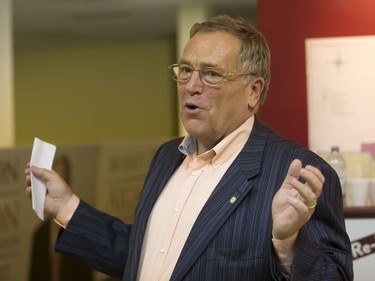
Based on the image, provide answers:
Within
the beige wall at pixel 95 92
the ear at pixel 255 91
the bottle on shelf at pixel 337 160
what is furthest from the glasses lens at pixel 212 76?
the beige wall at pixel 95 92

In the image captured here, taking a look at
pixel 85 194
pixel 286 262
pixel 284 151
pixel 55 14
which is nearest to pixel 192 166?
pixel 284 151

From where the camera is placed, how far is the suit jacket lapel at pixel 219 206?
68.1 inches

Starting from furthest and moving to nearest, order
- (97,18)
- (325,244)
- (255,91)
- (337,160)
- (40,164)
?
(97,18) → (337,160) → (40,164) → (255,91) → (325,244)

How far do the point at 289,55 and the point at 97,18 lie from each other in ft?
20.9

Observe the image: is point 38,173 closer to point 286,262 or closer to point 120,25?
point 286,262

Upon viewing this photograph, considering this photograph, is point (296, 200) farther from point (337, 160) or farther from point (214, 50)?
point (337, 160)

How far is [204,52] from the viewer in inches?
72.9

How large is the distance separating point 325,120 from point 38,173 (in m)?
1.38

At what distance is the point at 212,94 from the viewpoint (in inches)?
72.2

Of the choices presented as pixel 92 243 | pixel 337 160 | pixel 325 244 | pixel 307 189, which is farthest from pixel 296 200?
pixel 337 160

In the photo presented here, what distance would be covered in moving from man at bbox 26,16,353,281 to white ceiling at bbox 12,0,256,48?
5.97 meters

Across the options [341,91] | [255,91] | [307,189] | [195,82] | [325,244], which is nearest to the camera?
[307,189]

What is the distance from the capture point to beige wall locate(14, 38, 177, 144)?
1145 cm

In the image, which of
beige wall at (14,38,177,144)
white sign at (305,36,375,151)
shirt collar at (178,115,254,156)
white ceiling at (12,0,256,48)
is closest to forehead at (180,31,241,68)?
shirt collar at (178,115,254,156)
